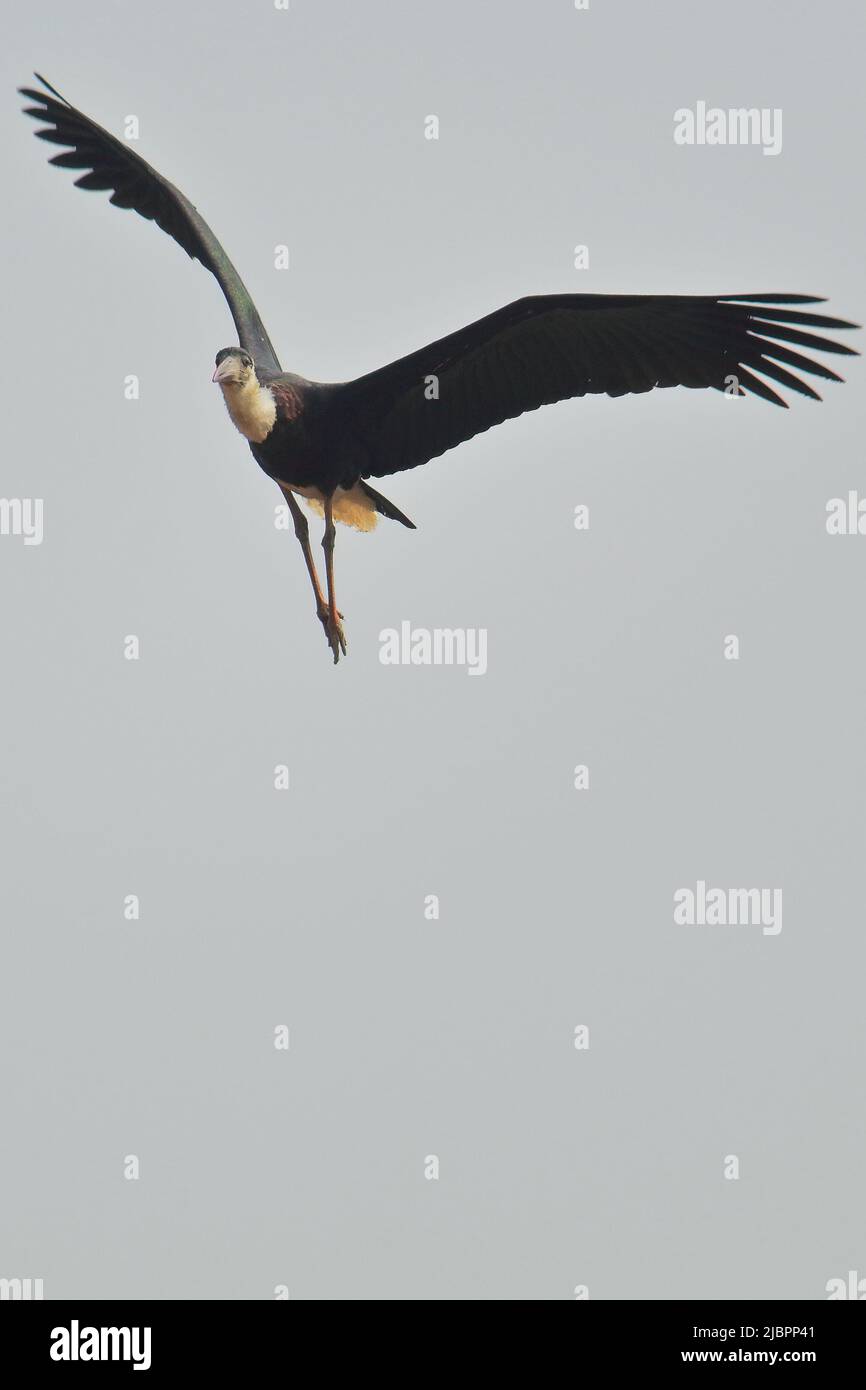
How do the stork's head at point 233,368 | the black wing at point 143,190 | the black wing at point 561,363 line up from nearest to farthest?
the stork's head at point 233,368
the black wing at point 561,363
the black wing at point 143,190

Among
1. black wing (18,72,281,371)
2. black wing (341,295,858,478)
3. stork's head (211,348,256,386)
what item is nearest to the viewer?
stork's head (211,348,256,386)

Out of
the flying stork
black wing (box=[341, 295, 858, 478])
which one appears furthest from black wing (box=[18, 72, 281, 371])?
black wing (box=[341, 295, 858, 478])

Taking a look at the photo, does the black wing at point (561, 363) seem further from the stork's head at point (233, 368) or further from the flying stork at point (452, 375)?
the stork's head at point (233, 368)

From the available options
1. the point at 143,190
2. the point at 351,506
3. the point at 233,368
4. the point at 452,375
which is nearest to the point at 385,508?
the point at 351,506

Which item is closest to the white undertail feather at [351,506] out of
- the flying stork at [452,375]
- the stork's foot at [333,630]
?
the flying stork at [452,375]

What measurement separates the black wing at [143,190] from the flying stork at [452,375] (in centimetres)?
2

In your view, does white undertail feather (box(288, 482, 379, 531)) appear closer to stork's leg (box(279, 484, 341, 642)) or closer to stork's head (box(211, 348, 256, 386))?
stork's leg (box(279, 484, 341, 642))

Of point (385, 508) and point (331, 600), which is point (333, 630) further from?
point (385, 508)

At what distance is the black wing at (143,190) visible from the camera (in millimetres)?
17188

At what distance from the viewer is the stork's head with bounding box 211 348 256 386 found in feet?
51.7

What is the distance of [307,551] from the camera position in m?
17.2

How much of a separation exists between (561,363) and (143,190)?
12.6 feet

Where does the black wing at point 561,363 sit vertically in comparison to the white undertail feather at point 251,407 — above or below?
above

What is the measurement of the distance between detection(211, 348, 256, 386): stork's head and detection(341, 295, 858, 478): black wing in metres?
0.87
